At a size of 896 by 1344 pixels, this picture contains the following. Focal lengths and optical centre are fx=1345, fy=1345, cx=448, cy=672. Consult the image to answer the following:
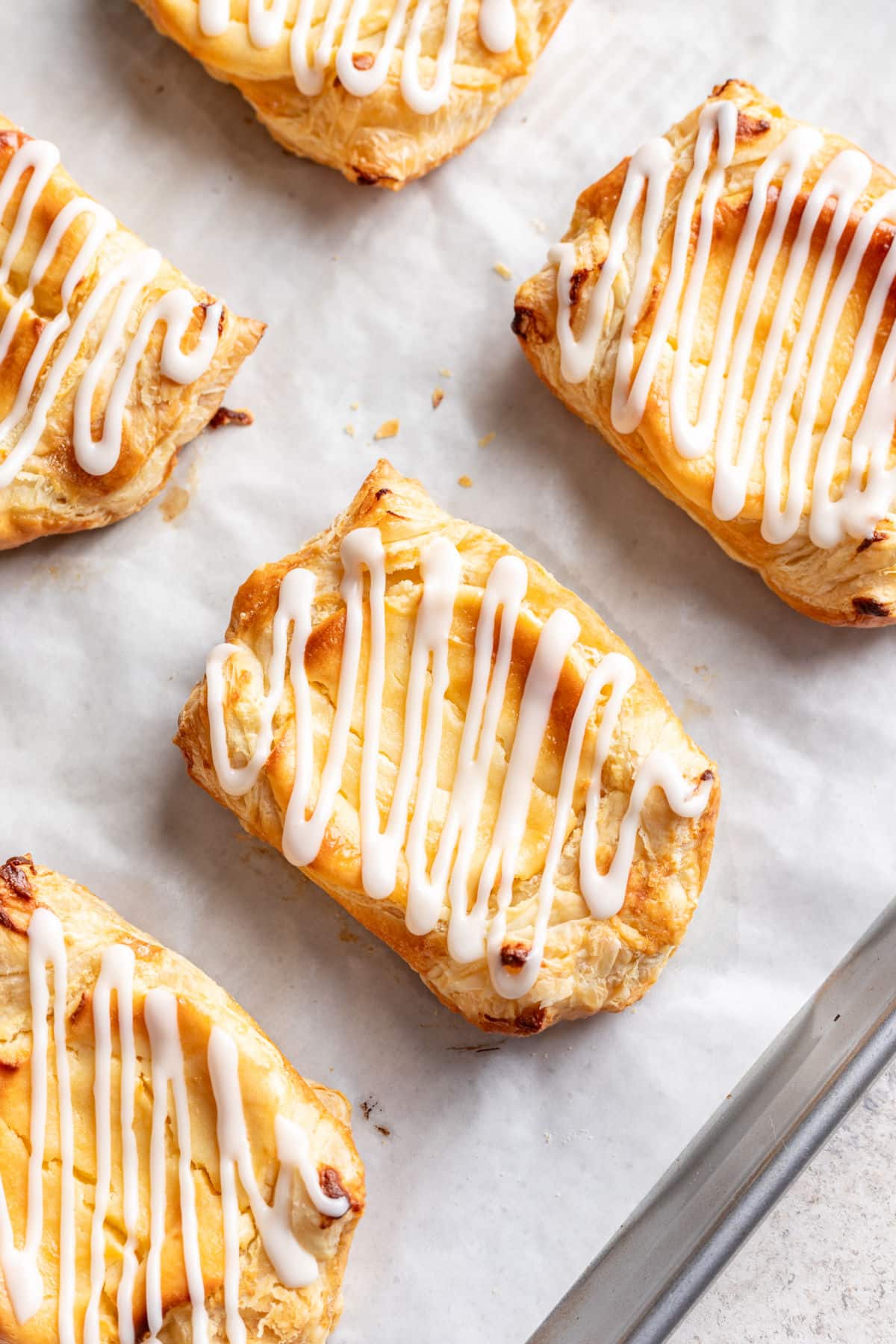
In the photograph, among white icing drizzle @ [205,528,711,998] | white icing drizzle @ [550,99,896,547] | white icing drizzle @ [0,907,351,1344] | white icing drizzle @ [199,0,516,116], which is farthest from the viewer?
white icing drizzle @ [199,0,516,116]

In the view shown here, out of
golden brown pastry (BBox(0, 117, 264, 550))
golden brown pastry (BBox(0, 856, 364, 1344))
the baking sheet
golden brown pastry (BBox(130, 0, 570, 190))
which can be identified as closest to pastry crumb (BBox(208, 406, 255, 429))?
the baking sheet

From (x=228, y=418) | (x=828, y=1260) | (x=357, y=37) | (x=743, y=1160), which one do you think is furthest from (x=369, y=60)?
(x=828, y=1260)

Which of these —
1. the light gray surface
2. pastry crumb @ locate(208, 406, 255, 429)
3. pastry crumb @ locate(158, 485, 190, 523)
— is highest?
pastry crumb @ locate(208, 406, 255, 429)

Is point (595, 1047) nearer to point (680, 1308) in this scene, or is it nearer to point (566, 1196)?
point (566, 1196)

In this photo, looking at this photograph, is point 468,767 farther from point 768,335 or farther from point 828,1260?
point 828,1260

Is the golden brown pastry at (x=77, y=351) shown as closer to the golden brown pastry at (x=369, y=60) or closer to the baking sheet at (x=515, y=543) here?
the baking sheet at (x=515, y=543)

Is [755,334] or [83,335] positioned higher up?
[755,334]

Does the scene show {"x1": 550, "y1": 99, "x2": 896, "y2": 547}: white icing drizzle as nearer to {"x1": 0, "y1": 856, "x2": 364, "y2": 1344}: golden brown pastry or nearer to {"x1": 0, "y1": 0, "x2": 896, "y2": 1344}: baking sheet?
{"x1": 0, "y1": 0, "x2": 896, "y2": 1344}: baking sheet
